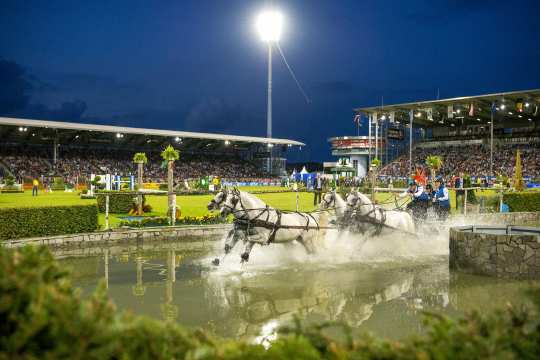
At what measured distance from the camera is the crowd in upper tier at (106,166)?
45.7 meters

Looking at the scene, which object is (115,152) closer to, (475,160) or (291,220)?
(475,160)

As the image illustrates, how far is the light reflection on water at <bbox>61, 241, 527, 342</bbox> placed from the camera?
6.61 m

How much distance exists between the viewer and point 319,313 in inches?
271

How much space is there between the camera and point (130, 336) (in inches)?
97.3

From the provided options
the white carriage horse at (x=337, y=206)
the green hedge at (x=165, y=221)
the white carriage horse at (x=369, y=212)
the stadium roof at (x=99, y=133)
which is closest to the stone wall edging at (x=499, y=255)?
the white carriage horse at (x=369, y=212)

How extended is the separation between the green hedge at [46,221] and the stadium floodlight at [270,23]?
37473 mm

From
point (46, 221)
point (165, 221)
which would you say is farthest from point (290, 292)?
point (165, 221)

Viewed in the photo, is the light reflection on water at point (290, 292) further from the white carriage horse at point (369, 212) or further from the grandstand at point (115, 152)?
the grandstand at point (115, 152)

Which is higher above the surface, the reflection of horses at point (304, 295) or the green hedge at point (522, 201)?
the green hedge at point (522, 201)

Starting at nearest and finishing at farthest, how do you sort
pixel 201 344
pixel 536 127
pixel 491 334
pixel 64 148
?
pixel 491 334, pixel 201 344, pixel 64 148, pixel 536 127

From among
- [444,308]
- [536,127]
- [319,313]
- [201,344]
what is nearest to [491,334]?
[201,344]

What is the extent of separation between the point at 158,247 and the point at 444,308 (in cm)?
906

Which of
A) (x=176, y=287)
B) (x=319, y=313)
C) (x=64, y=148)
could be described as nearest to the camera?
(x=319, y=313)

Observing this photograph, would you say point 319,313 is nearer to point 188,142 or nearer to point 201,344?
point 201,344
